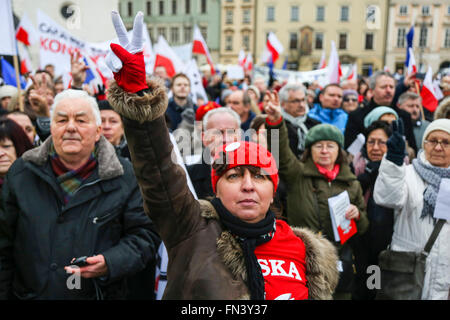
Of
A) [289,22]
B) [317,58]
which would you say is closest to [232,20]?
[289,22]

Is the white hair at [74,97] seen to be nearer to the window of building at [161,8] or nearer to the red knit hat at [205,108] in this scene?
the red knit hat at [205,108]

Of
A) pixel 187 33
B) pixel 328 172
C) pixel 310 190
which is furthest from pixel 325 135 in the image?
Answer: pixel 187 33

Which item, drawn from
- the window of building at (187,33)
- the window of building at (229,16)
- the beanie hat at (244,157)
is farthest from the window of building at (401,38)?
the beanie hat at (244,157)

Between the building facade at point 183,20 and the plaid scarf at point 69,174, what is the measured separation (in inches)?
1189

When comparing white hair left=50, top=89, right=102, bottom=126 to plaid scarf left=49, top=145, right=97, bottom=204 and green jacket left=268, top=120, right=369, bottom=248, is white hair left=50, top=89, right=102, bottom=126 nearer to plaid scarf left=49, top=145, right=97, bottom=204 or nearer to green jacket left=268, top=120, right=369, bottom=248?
plaid scarf left=49, top=145, right=97, bottom=204

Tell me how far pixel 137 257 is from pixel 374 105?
3848 mm

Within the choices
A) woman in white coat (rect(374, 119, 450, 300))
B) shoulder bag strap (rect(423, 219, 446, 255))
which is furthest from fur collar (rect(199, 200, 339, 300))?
shoulder bag strap (rect(423, 219, 446, 255))

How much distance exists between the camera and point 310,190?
304 cm

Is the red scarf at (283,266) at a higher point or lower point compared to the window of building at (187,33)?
lower

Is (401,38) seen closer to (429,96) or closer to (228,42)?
(228,42)

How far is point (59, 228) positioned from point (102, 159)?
456mm

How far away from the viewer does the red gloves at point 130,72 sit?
1.33 meters

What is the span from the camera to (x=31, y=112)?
4207 millimetres
